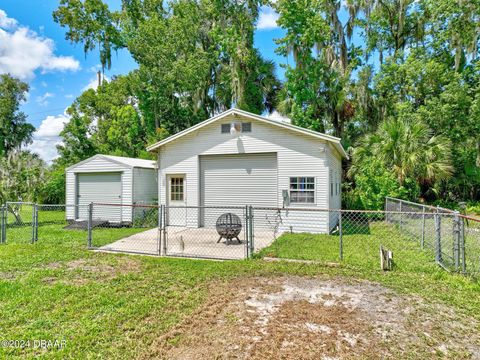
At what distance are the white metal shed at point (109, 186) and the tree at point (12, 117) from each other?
25904 millimetres

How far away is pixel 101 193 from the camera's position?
41.2 ft

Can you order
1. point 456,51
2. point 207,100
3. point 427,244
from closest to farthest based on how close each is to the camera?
point 427,244
point 456,51
point 207,100

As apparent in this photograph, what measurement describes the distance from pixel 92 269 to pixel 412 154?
1265 centimetres

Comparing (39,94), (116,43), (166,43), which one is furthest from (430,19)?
(39,94)

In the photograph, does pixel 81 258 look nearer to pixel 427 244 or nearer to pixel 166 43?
pixel 427 244

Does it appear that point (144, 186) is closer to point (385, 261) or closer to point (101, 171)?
point (101, 171)

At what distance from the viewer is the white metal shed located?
1218cm

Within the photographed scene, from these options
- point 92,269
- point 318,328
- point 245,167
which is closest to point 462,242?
point 318,328

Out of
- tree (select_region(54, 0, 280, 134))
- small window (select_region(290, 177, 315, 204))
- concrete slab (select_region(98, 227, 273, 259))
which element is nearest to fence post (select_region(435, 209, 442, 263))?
concrete slab (select_region(98, 227, 273, 259))

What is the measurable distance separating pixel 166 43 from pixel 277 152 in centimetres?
1705

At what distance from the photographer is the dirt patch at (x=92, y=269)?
5.28 m

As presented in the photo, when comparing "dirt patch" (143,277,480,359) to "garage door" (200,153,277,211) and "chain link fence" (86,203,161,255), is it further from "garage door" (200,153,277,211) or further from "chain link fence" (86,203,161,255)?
"garage door" (200,153,277,211)

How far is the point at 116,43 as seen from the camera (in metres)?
25.9

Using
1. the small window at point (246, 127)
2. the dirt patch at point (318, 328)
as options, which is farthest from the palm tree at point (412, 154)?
the dirt patch at point (318, 328)
